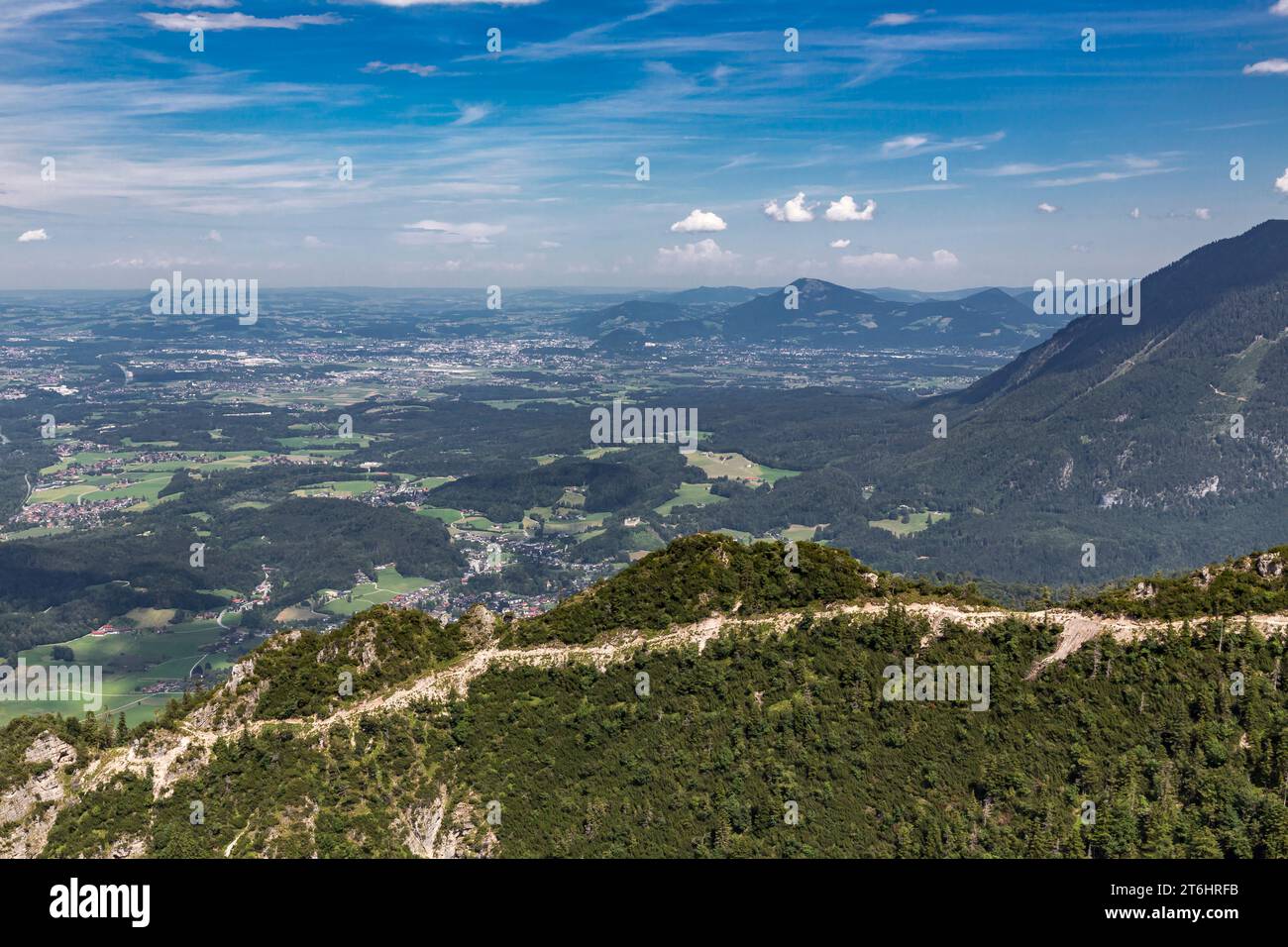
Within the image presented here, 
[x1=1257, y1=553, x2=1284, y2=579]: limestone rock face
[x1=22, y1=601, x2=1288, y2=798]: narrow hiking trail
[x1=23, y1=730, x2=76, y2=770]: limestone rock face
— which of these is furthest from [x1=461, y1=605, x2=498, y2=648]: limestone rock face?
[x1=1257, y1=553, x2=1284, y2=579]: limestone rock face

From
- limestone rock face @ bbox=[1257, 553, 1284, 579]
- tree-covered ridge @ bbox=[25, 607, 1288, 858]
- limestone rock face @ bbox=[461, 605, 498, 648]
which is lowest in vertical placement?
tree-covered ridge @ bbox=[25, 607, 1288, 858]

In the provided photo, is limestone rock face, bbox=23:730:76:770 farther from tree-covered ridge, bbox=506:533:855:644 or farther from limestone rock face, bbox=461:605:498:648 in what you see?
tree-covered ridge, bbox=506:533:855:644

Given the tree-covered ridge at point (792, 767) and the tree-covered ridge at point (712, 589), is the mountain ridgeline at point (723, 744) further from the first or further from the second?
the tree-covered ridge at point (712, 589)

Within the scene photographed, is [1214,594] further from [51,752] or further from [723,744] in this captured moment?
[51,752]

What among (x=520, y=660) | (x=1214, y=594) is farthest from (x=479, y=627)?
(x=1214, y=594)
